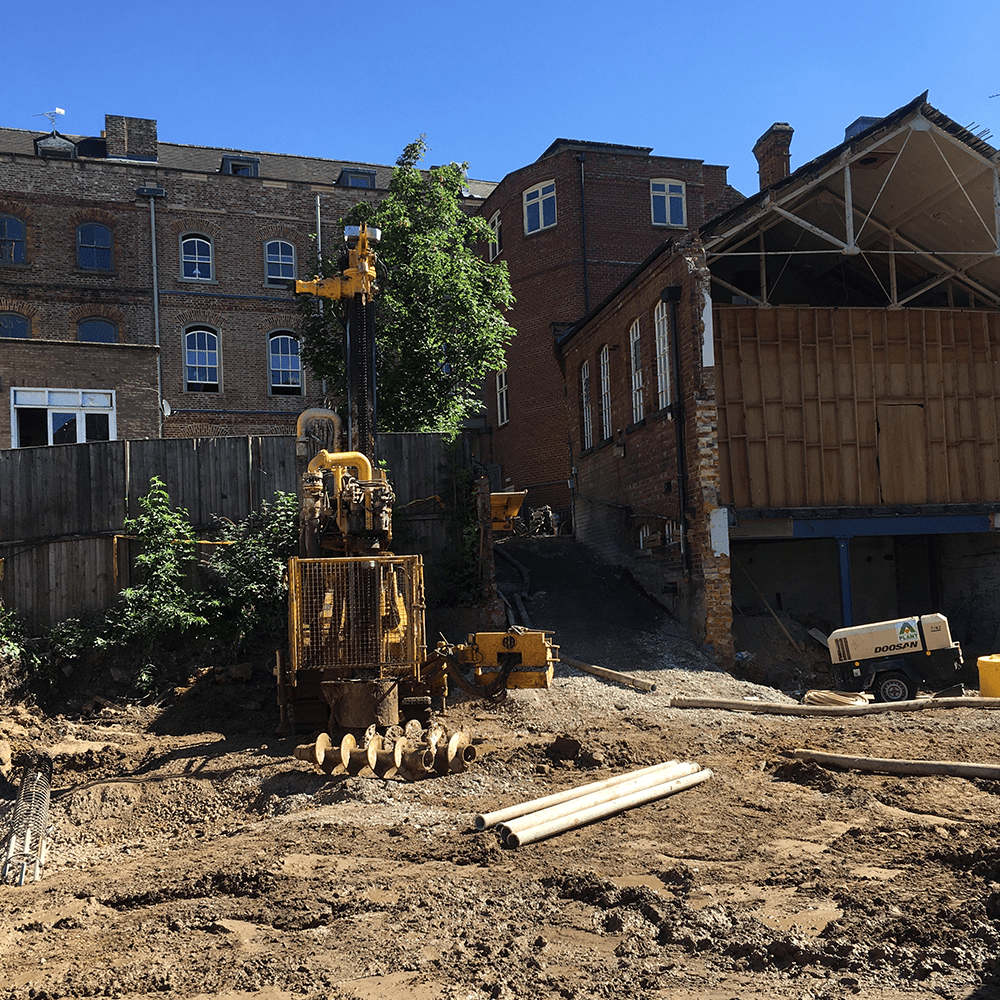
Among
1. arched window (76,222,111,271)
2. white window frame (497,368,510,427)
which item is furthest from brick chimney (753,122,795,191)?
arched window (76,222,111,271)

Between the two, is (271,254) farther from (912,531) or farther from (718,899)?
(718,899)

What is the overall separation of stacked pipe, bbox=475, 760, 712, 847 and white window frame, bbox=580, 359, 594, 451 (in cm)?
1447

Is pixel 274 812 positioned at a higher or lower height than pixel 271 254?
lower

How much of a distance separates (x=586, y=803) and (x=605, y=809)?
0.16m

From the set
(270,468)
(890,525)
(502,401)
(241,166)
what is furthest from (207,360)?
(890,525)

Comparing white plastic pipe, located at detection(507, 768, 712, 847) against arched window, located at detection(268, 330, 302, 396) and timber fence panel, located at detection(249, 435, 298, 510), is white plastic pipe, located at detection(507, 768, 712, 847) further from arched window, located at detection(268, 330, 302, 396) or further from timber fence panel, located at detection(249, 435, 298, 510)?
arched window, located at detection(268, 330, 302, 396)

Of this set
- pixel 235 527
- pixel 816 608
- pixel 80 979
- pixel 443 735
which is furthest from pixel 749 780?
pixel 816 608

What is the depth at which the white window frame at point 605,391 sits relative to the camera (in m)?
21.0

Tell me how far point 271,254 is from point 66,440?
49.2 feet

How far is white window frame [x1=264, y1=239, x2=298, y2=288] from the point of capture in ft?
109

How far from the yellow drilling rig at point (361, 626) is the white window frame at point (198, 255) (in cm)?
2339

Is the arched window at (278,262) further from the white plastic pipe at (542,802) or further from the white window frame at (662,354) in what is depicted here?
the white plastic pipe at (542,802)

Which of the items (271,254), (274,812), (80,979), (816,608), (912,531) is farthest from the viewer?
(271,254)

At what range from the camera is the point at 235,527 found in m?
14.8
